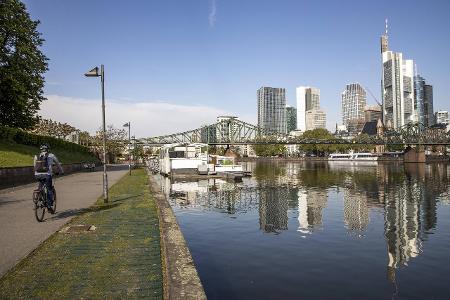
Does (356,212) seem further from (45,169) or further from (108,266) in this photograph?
(108,266)

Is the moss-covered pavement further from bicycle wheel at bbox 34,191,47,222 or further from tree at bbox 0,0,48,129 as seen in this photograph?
tree at bbox 0,0,48,129

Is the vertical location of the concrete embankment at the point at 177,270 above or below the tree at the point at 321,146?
Result: below

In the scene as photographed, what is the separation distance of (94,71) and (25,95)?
24.2 metres

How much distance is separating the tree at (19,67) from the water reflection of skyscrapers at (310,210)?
1088 inches

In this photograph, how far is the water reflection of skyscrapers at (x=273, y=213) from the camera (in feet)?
51.9

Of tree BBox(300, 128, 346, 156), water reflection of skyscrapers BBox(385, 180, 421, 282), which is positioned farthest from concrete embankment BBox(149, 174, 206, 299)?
tree BBox(300, 128, 346, 156)

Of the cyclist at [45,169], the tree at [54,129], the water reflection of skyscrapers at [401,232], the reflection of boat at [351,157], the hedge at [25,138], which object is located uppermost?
the tree at [54,129]

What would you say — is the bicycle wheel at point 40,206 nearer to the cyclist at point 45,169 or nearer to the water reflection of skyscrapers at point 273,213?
the cyclist at point 45,169

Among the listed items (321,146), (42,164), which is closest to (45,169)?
(42,164)

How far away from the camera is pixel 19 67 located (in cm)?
3772

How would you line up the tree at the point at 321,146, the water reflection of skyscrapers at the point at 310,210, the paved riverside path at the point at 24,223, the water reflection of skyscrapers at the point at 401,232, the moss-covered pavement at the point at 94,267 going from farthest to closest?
the tree at the point at 321,146 < the water reflection of skyscrapers at the point at 310,210 < the water reflection of skyscrapers at the point at 401,232 < the paved riverside path at the point at 24,223 < the moss-covered pavement at the point at 94,267

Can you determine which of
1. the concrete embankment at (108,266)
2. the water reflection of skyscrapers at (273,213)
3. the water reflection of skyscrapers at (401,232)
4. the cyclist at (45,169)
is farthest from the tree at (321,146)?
the concrete embankment at (108,266)

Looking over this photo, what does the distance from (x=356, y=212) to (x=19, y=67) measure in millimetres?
33667

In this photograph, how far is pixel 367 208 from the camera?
68.7ft
